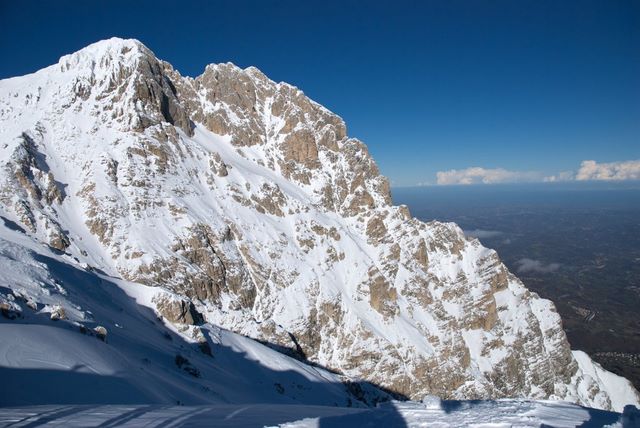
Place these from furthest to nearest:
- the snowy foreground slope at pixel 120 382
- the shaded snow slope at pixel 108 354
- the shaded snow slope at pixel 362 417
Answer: the shaded snow slope at pixel 108 354, the snowy foreground slope at pixel 120 382, the shaded snow slope at pixel 362 417

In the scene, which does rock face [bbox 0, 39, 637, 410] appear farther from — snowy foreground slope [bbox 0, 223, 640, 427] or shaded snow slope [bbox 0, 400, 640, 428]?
shaded snow slope [bbox 0, 400, 640, 428]

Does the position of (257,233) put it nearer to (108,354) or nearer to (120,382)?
(108,354)

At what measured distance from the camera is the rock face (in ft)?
231

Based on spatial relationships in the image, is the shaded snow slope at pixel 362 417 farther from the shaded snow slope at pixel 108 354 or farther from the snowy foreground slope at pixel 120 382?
the shaded snow slope at pixel 108 354

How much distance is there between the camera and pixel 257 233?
91.5 meters

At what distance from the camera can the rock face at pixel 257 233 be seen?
70375mm

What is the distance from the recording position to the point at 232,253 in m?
83.4

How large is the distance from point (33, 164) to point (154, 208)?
22.6m

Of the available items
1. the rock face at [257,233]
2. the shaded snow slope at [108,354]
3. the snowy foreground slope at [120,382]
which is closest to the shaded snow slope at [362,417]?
the snowy foreground slope at [120,382]

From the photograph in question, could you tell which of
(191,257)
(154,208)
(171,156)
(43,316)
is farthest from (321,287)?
(43,316)

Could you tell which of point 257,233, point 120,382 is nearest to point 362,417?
point 120,382

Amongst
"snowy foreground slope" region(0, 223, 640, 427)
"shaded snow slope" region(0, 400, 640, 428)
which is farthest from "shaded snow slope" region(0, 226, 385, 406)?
"shaded snow slope" region(0, 400, 640, 428)

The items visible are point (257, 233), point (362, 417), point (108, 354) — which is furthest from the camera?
point (257, 233)

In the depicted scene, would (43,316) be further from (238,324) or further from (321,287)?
(321,287)
